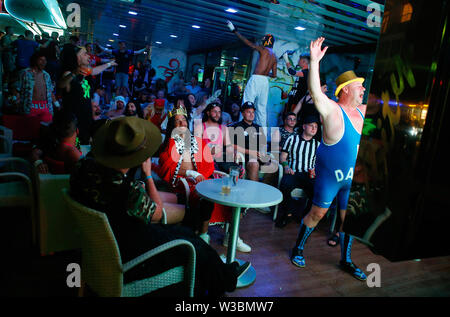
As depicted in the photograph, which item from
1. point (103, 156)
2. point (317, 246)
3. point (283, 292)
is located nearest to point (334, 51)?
point (317, 246)

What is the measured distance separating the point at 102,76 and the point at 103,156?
31.0 ft

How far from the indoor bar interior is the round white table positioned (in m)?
0.01

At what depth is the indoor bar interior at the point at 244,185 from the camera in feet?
4.00

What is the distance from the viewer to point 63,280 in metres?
2.18

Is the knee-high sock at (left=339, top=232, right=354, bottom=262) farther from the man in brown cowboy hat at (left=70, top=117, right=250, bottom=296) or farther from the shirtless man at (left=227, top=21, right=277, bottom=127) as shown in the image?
the shirtless man at (left=227, top=21, right=277, bottom=127)

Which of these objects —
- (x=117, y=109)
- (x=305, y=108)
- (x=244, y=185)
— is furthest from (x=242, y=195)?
(x=117, y=109)

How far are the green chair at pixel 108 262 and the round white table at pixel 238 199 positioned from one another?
0.62 metres

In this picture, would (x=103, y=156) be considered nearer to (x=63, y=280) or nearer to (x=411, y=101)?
(x=63, y=280)

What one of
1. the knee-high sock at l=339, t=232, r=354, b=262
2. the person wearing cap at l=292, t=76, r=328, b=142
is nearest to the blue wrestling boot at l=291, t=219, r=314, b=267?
the knee-high sock at l=339, t=232, r=354, b=262

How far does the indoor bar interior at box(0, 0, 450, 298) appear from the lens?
122 cm

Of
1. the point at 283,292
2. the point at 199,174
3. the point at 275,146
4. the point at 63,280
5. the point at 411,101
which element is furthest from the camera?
the point at 275,146

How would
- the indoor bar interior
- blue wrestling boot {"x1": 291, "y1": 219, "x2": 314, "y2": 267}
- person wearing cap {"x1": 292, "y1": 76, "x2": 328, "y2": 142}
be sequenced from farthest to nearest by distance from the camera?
person wearing cap {"x1": 292, "y1": 76, "x2": 328, "y2": 142} → blue wrestling boot {"x1": 291, "y1": 219, "x2": 314, "y2": 267} → the indoor bar interior

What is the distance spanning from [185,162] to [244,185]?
76cm

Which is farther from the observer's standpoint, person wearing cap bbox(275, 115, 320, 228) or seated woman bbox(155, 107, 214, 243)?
person wearing cap bbox(275, 115, 320, 228)
